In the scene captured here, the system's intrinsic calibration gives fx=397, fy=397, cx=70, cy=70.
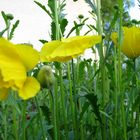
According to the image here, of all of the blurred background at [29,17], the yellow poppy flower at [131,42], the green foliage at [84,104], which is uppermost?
the blurred background at [29,17]

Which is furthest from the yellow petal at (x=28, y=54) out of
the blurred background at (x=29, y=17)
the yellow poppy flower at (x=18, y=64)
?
the blurred background at (x=29, y=17)

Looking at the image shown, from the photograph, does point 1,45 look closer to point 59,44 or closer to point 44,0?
point 59,44

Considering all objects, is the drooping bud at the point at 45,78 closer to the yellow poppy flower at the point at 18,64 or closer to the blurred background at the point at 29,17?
the yellow poppy flower at the point at 18,64

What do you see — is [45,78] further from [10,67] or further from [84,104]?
[84,104]

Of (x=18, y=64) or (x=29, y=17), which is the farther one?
(x=29, y=17)

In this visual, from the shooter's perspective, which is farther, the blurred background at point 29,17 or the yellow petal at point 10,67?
the blurred background at point 29,17

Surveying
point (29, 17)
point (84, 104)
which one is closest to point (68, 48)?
point (84, 104)

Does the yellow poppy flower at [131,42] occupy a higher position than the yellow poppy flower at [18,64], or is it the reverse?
the yellow poppy flower at [131,42]

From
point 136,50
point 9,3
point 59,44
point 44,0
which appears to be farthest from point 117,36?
point 9,3
